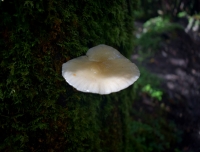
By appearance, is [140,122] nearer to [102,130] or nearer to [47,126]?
[102,130]

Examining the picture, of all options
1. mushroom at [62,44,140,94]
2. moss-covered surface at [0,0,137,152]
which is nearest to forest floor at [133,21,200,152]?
mushroom at [62,44,140,94]

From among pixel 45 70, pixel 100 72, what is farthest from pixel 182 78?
pixel 45 70

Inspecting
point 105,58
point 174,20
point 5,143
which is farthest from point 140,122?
point 174,20

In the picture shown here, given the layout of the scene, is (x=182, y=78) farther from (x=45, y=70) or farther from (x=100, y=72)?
(x=45, y=70)

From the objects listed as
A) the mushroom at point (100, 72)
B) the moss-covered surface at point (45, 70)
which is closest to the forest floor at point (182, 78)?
the mushroom at point (100, 72)

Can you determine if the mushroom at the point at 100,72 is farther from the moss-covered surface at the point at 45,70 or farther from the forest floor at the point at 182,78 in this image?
the forest floor at the point at 182,78

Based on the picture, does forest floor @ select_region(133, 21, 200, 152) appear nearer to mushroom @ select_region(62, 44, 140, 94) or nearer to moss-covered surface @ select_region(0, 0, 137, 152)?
mushroom @ select_region(62, 44, 140, 94)

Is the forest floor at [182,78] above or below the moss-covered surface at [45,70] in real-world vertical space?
below
